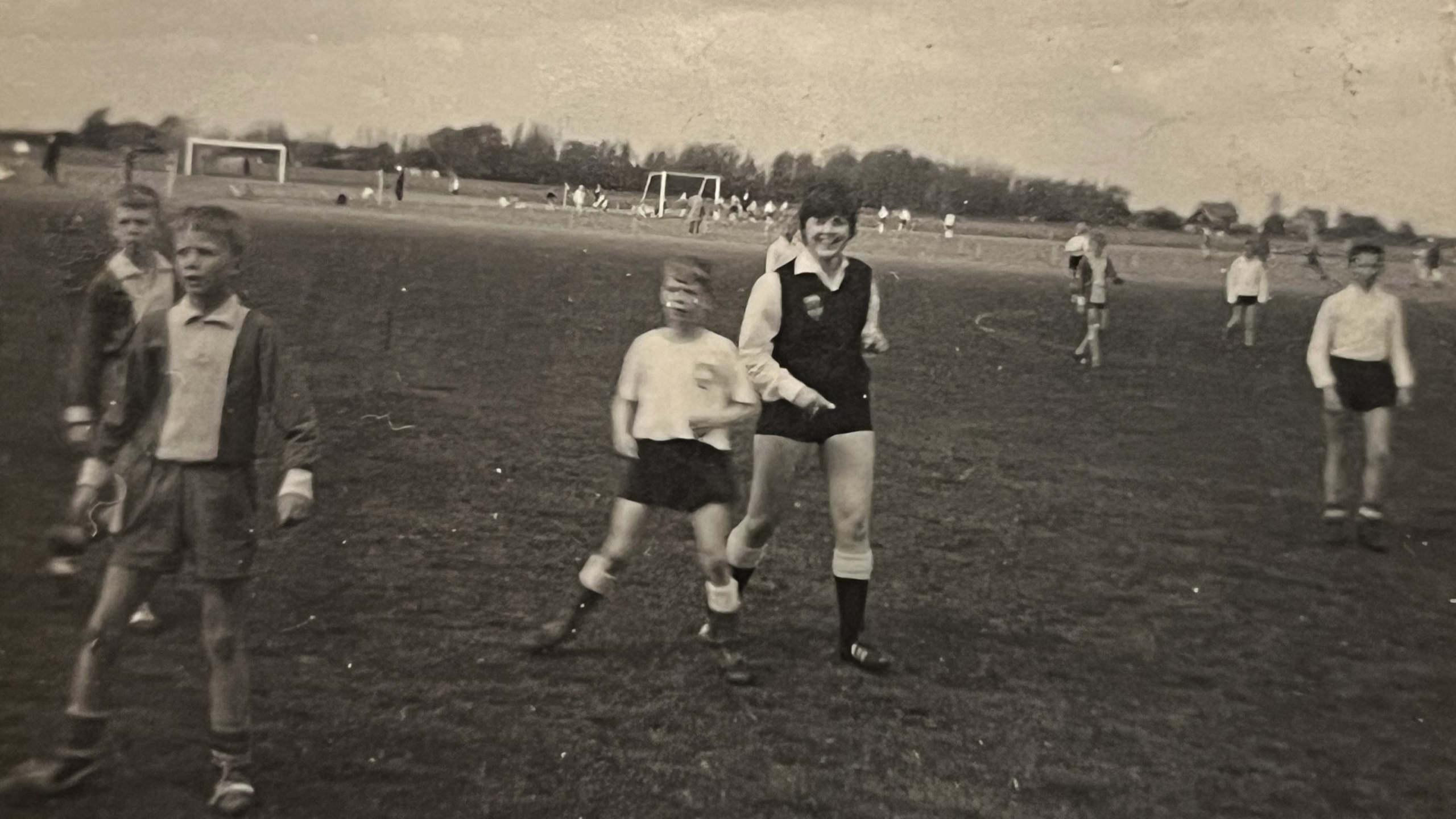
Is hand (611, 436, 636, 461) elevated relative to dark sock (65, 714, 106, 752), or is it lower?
elevated

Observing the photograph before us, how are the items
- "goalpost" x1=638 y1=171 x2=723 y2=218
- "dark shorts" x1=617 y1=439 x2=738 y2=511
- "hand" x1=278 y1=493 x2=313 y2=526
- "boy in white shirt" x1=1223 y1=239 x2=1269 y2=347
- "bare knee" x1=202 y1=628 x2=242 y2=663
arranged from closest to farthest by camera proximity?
"hand" x1=278 y1=493 x2=313 y2=526 < "bare knee" x1=202 y1=628 x2=242 y2=663 < "dark shorts" x1=617 y1=439 x2=738 y2=511 < "goalpost" x1=638 y1=171 x2=723 y2=218 < "boy in white shirt" x1=1223 y1=239 x2=1269 y2=347

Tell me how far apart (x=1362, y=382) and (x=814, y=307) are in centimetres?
163

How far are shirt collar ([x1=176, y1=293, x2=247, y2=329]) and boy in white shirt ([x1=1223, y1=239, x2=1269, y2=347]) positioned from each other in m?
2.65

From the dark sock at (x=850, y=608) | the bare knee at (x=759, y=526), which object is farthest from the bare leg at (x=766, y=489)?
the dark sock at (x=850, y=608)

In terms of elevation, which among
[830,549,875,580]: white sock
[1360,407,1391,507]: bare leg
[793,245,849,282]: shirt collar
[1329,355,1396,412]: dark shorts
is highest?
[793,245,849,282]: shirt collar

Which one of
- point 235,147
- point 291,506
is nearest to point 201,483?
point 291,506

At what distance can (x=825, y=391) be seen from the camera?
3.01 metres

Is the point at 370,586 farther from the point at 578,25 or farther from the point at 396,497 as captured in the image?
the point at 578,25

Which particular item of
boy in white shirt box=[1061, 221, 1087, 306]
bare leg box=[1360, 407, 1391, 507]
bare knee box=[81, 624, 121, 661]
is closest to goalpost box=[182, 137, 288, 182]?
bare knee box=[81, 624, 121, 661]

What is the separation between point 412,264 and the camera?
124 inches

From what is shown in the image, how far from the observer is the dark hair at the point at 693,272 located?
300 centimetres

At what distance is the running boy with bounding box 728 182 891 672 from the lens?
9.84 ft

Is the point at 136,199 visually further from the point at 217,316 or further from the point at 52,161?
the point at 217,316

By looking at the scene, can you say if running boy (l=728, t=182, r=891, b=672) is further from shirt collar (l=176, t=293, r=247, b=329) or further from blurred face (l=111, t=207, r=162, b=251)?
blurred face (l=111, t=207, r=162, b=251)
